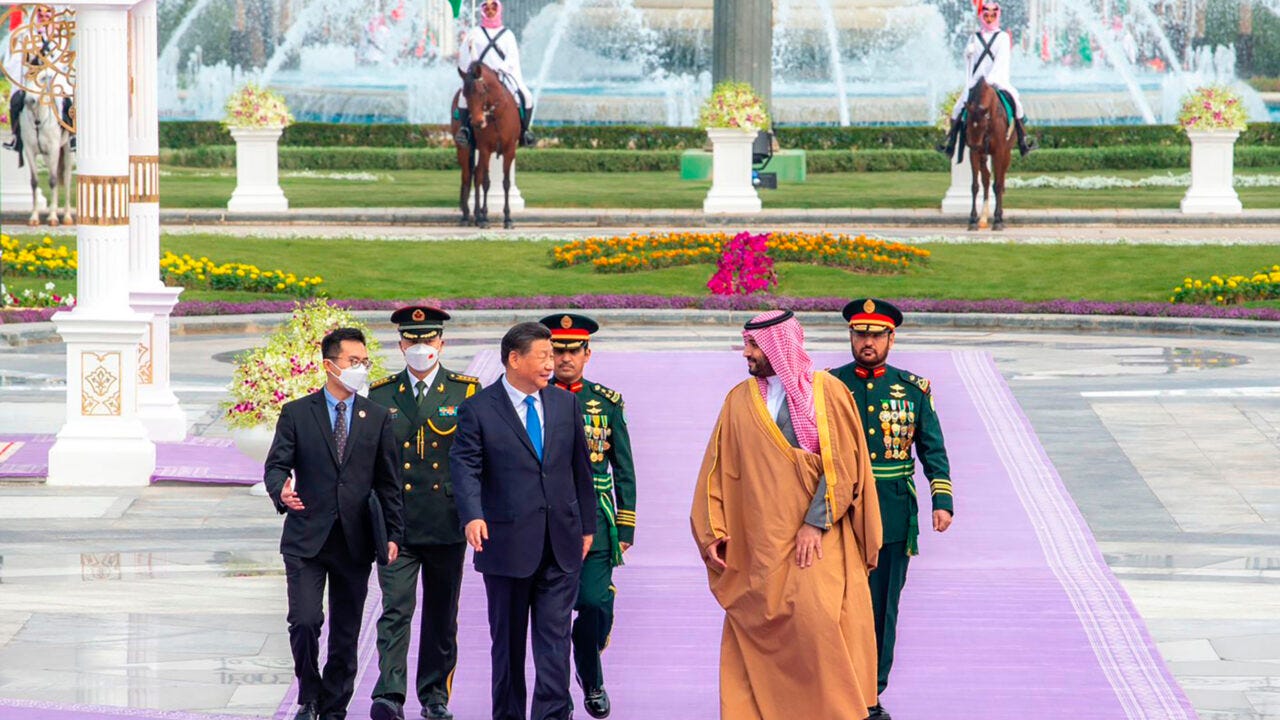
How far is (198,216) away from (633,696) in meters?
22.3

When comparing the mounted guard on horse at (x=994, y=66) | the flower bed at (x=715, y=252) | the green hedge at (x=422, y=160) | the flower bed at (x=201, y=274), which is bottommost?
the flower bed at (x=201, y=274)

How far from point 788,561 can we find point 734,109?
23812mm

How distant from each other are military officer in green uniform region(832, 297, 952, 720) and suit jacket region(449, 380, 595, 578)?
125cm

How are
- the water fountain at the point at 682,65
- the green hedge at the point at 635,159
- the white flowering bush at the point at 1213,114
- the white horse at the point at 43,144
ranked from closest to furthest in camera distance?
1. the white horse at the point at 43,144
2. the white flowering bush at the point at 1213,114
3. the green hedge at the point at 635,159
4. the water fountain at the point at 682,65

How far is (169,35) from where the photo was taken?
60.2 meters

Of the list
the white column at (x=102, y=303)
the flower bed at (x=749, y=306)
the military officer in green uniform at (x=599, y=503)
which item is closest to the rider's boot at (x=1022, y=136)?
the flower bed at (x=749, y=306)

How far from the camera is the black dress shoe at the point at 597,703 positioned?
872 centimetres

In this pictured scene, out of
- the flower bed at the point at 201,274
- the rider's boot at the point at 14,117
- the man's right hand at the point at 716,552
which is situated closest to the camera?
the man's right hand at the point at 716,552

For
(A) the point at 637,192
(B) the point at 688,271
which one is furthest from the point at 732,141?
(B) the point at 688,271

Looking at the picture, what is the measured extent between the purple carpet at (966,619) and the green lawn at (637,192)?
17.8 meters

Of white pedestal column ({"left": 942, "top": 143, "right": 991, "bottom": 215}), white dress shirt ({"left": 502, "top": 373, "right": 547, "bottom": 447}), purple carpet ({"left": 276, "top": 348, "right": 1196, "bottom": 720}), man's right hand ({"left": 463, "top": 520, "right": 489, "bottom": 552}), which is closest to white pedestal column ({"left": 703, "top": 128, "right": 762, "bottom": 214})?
white pedestal column ({"left": 942, "top": 143, "right": 991, "bottom": 215})

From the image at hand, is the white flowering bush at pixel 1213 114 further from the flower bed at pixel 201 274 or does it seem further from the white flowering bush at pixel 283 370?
the white flowering bush at pixel 283 370

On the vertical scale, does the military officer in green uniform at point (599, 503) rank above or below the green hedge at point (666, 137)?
below

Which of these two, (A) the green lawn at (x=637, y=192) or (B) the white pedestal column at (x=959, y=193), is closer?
(B) the white pedestal column at (x=959, y=193)
